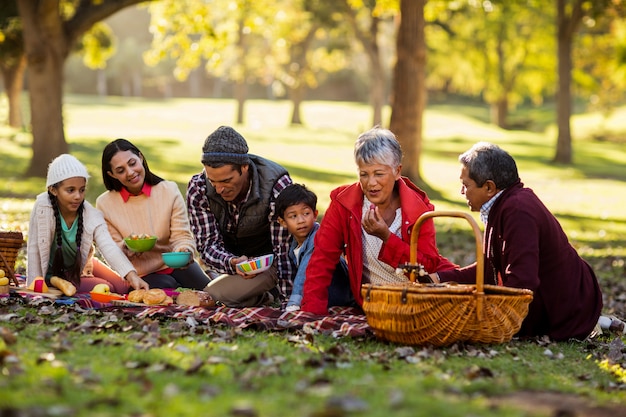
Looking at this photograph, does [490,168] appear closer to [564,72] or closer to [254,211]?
[254,211]

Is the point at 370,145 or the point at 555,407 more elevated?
A: the point at 370,145

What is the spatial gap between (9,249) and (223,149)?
2.29 meters

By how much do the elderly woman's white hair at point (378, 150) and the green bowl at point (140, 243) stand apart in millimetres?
2370

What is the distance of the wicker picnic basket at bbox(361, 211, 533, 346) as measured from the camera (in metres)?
6.24

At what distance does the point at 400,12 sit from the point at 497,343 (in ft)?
45.2

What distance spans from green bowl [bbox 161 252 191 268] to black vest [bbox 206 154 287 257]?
50 centimetres

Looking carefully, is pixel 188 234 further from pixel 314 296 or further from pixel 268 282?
pixel 314 296

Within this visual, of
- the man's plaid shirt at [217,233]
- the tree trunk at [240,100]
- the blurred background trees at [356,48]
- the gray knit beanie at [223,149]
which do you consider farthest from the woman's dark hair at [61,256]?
the tree trunk at [240,100]

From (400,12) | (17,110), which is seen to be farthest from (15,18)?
(17,110)

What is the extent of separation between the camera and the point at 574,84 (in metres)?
45.2

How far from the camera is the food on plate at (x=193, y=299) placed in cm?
784

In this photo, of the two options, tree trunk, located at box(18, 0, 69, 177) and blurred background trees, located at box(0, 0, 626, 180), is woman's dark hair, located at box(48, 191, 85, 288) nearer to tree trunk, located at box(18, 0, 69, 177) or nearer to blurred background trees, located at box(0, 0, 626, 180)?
blurred background trees, located at box(0, 0, 626, 180)

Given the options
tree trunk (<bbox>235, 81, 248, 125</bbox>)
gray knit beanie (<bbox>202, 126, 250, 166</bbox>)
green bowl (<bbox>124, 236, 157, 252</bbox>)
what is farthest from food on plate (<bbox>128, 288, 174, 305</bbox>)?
tree trunk (<bbox>235, 81, 248, 125</bbox>)

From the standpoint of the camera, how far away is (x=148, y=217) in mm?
8672
